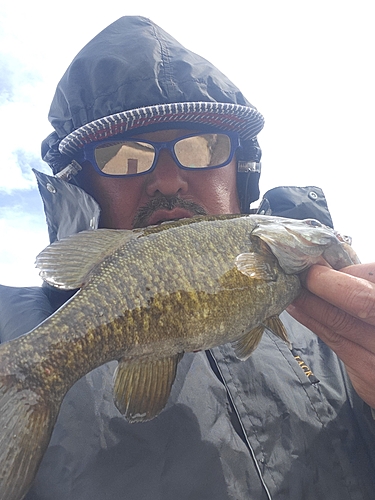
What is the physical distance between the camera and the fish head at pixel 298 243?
176 centimetres

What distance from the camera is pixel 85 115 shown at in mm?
2908

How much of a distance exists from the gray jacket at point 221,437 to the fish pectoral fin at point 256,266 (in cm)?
84

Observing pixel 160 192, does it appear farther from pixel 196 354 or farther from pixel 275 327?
pixel 275 327

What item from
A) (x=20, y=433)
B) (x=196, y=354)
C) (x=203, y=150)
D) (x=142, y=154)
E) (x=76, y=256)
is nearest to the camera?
(x=20, y=433)

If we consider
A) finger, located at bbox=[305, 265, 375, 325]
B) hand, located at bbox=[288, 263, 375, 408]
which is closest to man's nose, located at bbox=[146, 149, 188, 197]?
hand, located at bbox=[288, 263, 375, 408]

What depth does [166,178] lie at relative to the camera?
9.41ft

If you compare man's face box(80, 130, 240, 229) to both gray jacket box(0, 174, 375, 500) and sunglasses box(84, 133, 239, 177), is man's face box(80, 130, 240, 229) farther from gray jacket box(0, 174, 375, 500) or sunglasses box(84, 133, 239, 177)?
gray jacket box(0, 174, 375, 500)

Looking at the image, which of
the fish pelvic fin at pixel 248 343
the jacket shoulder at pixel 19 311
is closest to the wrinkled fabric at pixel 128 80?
the jacket shoulder at pixel 19 311

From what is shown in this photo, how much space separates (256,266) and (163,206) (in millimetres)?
1358

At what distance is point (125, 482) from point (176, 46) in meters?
3.12

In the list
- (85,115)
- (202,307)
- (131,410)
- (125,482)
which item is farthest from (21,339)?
(85,115)

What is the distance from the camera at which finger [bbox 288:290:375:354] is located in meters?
1.88

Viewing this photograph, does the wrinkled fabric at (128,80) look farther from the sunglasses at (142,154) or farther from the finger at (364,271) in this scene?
the finger at (364,271)

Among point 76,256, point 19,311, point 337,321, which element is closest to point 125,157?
point 19,311
